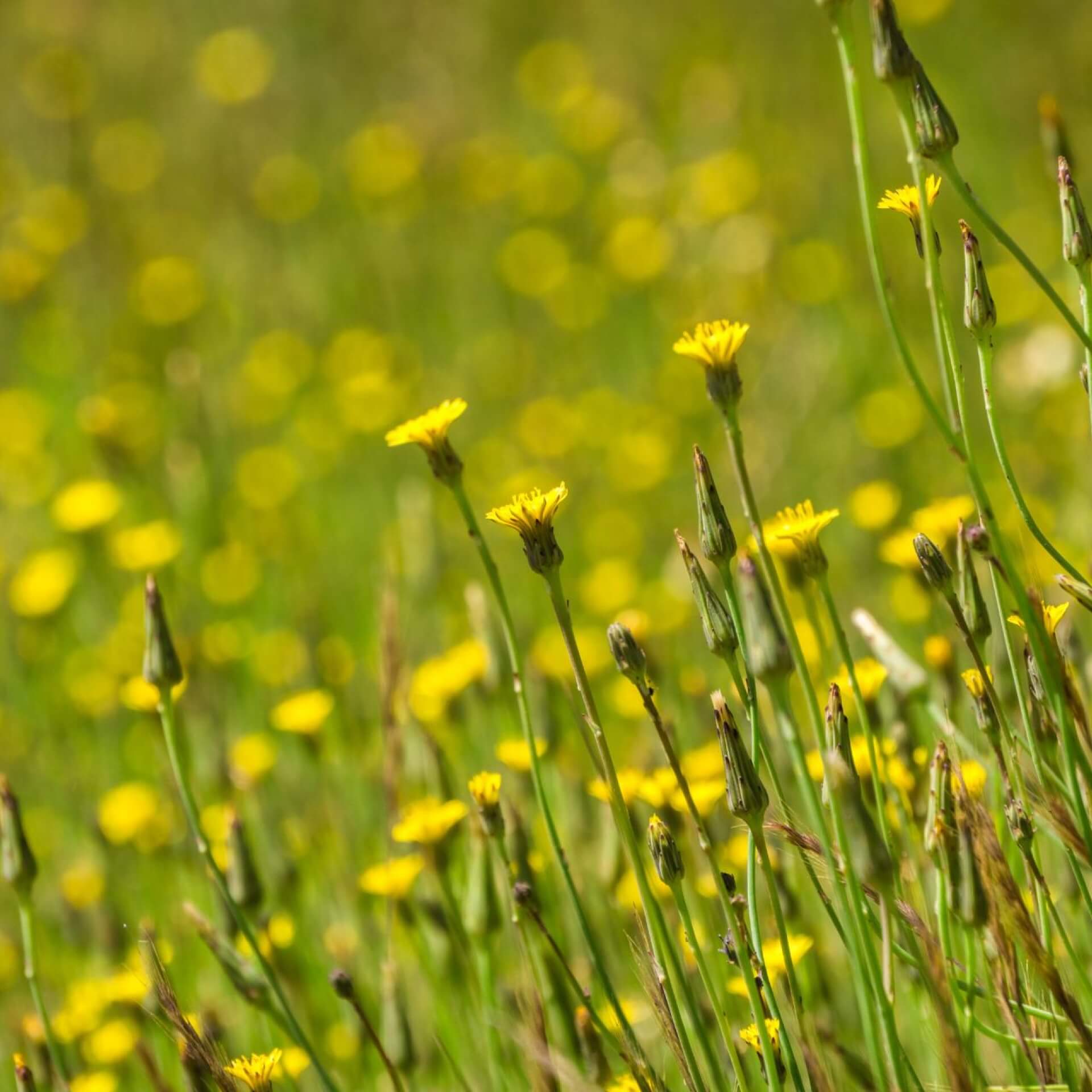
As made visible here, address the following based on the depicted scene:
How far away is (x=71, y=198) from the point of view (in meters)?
6.43

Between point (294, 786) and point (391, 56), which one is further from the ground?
point (391, 56)

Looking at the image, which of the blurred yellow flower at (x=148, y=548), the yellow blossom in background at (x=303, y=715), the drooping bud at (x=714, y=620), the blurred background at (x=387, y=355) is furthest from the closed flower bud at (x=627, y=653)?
the blurred yellow flower at (x=148, y=548)

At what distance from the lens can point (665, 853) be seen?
1.38m

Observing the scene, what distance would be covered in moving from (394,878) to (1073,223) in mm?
1241

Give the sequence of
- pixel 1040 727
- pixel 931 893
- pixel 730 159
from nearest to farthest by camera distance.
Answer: pixel 1040 727
pixel 931 893
pixel 730 159

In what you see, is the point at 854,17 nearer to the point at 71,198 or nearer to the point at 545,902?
the point at 71,198

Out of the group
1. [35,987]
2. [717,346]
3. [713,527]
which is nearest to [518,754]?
[35,987]

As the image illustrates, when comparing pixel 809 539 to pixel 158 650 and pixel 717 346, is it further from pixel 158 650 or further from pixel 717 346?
pixel 158 650

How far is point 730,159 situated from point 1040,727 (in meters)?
4.47

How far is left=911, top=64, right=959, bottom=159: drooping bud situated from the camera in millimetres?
1300

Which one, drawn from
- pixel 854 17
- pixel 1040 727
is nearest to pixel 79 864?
pixel 1040 727

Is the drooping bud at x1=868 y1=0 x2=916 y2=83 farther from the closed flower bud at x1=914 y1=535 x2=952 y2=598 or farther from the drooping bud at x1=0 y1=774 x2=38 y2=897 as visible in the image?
the drooping bud at x1=0 y1=774 x2=38 y2=897

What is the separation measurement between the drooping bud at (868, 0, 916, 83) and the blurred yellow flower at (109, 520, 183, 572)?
2604 mm

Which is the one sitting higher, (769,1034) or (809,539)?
(809,539)
